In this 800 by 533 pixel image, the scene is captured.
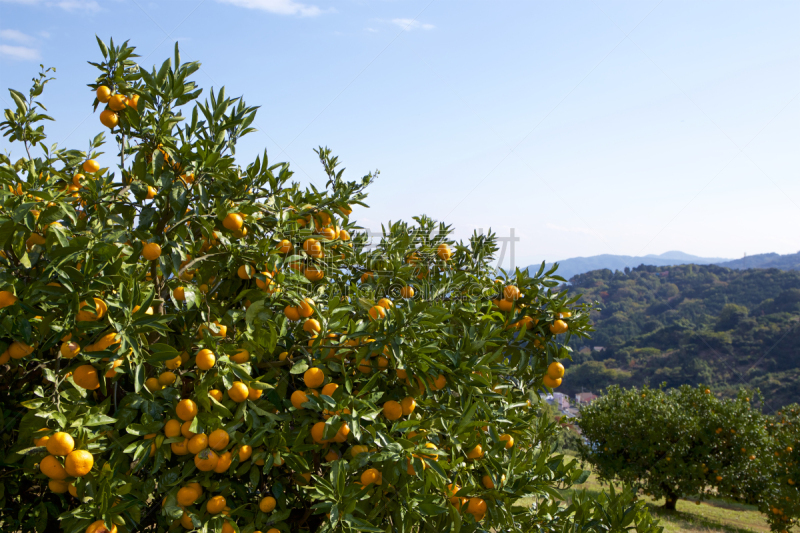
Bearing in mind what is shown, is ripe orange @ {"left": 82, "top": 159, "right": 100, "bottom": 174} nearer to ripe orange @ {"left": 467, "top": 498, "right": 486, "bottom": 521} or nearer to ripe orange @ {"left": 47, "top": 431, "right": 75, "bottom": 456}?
ripe orange @ {"left": 47, "top": 431, "right": 75, "bottom": 456}

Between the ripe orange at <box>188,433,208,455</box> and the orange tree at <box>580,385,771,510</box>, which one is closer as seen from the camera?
the ripe orange at <box>188,433,208,455</box>

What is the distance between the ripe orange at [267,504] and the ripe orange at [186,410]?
41 centimetres

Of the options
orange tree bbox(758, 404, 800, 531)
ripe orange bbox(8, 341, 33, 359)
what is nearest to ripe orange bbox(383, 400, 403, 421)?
ripe orange bbox(8, 341, 33, 359)

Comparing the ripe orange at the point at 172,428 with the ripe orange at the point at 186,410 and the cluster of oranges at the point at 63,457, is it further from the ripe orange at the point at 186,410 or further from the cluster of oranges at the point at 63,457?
the cluster of oranges at the point at 63,457

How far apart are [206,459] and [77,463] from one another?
363 millimetres

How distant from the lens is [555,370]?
2.32m

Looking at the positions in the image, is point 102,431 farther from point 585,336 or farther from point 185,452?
point 585,336

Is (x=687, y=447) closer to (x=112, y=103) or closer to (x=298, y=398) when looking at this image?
(x=298, y=398)

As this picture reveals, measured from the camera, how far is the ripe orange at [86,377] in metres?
1.54

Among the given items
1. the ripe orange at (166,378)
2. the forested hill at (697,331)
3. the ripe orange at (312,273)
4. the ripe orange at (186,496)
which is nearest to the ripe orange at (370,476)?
the ripe orange at (186,496)

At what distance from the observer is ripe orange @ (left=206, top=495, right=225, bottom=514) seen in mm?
1558

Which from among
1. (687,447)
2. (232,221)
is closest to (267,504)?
(232,221)

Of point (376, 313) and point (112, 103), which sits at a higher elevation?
point (112, 103)

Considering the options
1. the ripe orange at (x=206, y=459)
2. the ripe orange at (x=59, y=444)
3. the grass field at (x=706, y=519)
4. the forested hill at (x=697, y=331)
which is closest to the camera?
the ripe orange at (x=59, y=444)
